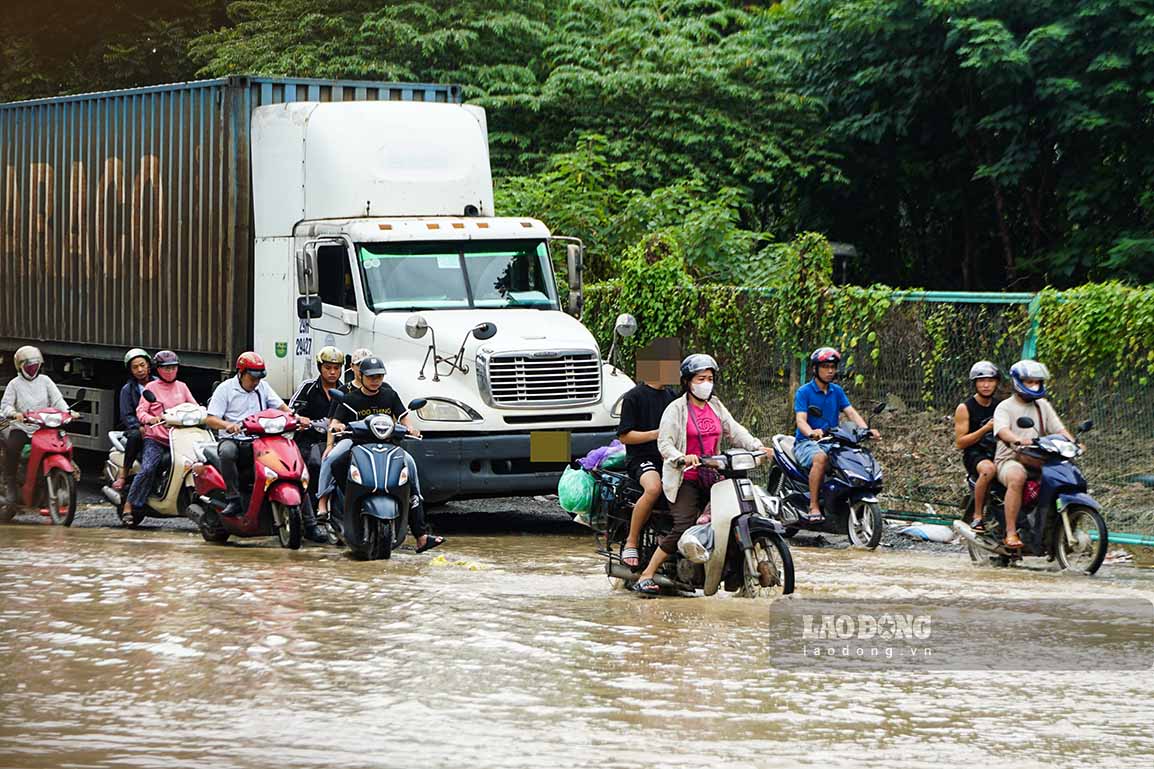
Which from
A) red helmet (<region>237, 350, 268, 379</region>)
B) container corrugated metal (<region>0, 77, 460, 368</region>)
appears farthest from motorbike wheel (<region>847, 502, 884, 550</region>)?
container corrugated metal (<region>0, 77, 460, 368</region>)

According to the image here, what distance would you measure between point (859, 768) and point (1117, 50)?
58.3 feet

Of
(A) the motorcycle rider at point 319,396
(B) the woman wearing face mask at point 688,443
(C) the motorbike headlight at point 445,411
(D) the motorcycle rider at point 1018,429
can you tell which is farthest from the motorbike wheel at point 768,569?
(A) the motorcycle rider at point 319,396

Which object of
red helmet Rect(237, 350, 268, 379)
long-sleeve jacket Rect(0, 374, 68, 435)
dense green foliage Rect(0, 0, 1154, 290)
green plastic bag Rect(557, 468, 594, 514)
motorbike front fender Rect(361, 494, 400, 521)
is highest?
dense green foliage Rect(0, 0, 1154, 290)

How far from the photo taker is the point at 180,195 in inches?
687

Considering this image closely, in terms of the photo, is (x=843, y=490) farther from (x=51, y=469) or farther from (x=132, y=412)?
(x=51, y=469)

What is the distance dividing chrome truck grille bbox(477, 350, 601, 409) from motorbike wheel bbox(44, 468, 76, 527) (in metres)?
3.78

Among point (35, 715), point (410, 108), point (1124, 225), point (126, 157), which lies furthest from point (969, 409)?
point (1124, 225)

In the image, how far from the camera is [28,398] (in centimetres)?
1550

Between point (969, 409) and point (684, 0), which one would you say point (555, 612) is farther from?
point (684, 0)

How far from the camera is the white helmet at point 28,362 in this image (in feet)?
50.2

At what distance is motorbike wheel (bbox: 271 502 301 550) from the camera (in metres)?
13.2

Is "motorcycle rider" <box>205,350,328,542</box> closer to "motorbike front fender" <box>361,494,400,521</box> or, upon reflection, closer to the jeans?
the jeans

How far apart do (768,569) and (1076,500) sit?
2987 millimetres

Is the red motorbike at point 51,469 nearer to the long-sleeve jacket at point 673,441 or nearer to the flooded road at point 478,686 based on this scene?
the flooded road at point 478,686
